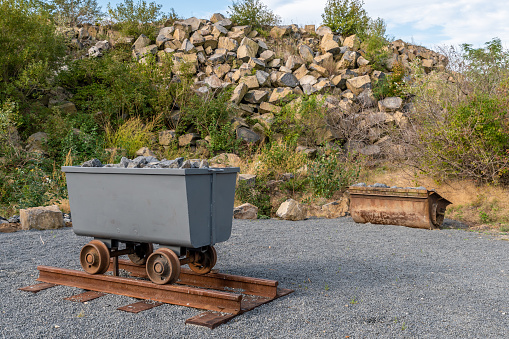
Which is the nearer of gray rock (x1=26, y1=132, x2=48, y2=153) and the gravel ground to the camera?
the gravel ground

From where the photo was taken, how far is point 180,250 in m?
3.11

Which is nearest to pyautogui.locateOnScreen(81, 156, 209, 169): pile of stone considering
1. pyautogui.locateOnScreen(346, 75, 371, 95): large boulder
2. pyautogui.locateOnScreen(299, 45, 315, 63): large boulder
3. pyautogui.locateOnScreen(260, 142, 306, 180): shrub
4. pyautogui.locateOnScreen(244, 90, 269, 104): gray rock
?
pyautogui.locateOnScreen(260, 142, 306, 180): shrub

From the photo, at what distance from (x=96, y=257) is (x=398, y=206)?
453 cm

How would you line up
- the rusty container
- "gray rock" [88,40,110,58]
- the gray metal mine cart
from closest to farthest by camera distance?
the gray metal mine cart, the rusty container, "gray rock" [88,40,110,58]

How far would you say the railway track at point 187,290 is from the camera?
2.79m

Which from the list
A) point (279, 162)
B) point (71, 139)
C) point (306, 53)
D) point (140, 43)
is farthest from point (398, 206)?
point (140, 43)

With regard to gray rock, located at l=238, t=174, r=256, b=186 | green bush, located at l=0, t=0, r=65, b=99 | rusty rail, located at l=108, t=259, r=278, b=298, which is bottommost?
rusty rail, located at l=108, t=259, r=278, b=298

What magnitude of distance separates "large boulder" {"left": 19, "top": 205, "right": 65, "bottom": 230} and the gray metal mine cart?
2766 mm

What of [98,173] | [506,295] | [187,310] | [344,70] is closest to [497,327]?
[506,295]

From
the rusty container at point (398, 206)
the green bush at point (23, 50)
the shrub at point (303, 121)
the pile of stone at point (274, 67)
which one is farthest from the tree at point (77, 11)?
the rusty container at point (398, 206)

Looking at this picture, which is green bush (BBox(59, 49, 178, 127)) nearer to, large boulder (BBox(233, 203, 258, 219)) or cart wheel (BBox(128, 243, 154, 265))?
large boulder (BBox(233, 203, 258, 219))

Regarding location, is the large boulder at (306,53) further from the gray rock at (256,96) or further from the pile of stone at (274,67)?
the gray rock at (256,96)

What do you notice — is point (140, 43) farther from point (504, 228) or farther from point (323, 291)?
point (323, 291)

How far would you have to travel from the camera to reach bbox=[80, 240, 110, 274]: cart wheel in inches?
131
